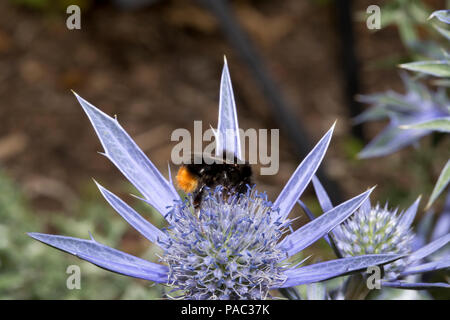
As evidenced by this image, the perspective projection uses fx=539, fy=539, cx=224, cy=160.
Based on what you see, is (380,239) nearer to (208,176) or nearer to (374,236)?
(374,236)

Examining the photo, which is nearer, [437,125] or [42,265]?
[437,125]

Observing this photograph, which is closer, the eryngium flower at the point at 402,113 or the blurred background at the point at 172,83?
the eryngium flower at the point at 402,113

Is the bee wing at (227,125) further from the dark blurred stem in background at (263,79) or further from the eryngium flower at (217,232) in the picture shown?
the dark blurred stem in background at (263,79)

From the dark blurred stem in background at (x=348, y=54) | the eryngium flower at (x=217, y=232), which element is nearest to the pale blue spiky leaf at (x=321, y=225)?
the eryngium flower at (x=217, y=232)

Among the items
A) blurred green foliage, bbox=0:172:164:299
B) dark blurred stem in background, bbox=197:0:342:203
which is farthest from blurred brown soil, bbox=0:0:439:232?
blurred green foliage, bbox=0:172:164:299

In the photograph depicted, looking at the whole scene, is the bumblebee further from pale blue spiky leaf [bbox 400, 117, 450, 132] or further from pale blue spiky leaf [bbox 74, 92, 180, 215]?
pale blue spiky leaf [bbox 400, 117, 450, 132]

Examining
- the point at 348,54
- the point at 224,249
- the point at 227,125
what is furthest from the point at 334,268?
the point at 348,54

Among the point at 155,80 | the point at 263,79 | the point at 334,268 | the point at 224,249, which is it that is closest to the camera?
the point at 334,268
